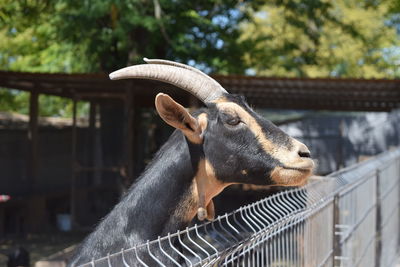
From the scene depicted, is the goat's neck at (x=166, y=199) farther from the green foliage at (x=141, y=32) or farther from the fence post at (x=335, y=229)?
the green foliage at (x=141, y=32)

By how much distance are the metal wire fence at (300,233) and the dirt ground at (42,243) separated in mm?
5913

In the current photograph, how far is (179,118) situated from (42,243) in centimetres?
827

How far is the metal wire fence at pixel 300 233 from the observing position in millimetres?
2146

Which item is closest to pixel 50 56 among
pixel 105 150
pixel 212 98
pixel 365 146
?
→ pixel 105 150

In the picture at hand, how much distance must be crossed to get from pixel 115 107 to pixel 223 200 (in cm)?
365

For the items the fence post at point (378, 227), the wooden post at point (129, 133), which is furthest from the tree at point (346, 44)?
the fence post at point (378, 227)

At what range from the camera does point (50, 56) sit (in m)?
13.2

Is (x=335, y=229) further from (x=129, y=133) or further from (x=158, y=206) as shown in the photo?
(x=129, y=133)

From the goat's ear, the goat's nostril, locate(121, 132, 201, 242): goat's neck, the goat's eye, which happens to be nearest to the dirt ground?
locate(121, 132, 201, 242): goat's neck

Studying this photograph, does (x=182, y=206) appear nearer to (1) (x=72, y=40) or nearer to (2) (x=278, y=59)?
(1) (x=72, y=40)

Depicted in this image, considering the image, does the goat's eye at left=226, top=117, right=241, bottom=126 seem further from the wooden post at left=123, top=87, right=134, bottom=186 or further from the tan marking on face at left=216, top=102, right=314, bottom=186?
the wooden post at left=123, top=87, right=134, bottom=186

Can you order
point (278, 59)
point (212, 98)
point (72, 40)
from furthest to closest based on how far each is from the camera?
point (278, 59) → point (72, 40) → point (212, 98)

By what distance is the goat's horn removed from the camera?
278 centimetres

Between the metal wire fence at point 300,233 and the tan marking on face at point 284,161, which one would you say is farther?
the tan marking on face at point 284,161
